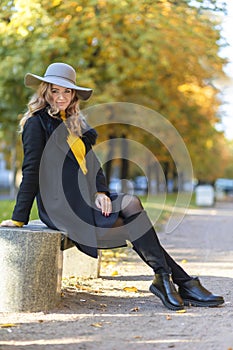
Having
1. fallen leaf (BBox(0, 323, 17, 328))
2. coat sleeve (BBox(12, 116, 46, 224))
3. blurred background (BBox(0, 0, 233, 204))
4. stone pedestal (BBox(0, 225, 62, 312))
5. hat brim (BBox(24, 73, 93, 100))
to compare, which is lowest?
fallen leaf (BBox(0, 323, 17, 328))

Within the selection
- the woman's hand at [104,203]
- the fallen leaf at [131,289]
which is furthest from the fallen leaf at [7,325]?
the fallen leaf at [131,289]

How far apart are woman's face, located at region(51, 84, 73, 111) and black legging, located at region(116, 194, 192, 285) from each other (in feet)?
3.10

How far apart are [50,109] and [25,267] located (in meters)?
1.33

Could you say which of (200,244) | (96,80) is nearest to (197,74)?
(96,80)

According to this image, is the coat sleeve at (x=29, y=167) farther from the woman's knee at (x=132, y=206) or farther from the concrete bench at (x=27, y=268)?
the woman's knee at (x=132, y=206)

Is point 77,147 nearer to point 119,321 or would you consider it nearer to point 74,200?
point 74,200

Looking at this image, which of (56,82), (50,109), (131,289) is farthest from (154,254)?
(56,82)

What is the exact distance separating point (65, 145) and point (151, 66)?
12974 millimetres

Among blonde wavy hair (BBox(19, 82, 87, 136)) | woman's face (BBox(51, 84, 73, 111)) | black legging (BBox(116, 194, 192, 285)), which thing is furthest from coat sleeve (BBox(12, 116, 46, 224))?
black legging (BBox(116, 194, 192, 285))

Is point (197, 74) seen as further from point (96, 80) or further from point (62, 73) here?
point (62, 73)

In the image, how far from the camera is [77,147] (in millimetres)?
5879

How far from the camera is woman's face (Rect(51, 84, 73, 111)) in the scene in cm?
588

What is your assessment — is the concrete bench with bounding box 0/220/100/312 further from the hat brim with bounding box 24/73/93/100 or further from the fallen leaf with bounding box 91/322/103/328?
the hat brim with bounding box 24/73/93/100

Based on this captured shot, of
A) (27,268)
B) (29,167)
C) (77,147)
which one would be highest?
(77,147)
